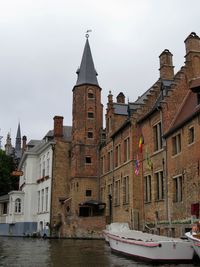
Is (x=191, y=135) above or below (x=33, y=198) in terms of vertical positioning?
above

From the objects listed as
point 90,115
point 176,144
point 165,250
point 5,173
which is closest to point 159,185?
point 176,144

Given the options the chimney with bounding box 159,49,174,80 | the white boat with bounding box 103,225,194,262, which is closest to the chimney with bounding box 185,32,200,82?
the chimney with bounding box 159,49,174,80

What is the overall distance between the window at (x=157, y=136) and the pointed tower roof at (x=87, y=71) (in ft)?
50.4

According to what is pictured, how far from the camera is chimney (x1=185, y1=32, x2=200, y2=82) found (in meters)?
27.3

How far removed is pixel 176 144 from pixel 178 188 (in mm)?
2665

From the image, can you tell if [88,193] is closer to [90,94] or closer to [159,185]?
[90,94]

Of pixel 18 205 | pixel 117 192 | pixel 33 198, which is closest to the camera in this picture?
pixel 117 192

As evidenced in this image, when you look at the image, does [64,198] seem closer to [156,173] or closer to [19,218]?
[19,218]

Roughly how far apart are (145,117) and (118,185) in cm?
788

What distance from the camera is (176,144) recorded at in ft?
80.6

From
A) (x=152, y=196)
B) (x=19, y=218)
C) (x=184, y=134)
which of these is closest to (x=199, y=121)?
(x=184, y=134)

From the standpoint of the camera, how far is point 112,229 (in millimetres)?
24328

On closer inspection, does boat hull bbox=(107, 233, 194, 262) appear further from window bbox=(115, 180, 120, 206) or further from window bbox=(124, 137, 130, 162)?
window bbox=(115, 180, 120, 206)

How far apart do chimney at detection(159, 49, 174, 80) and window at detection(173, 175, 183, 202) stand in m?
11.2
